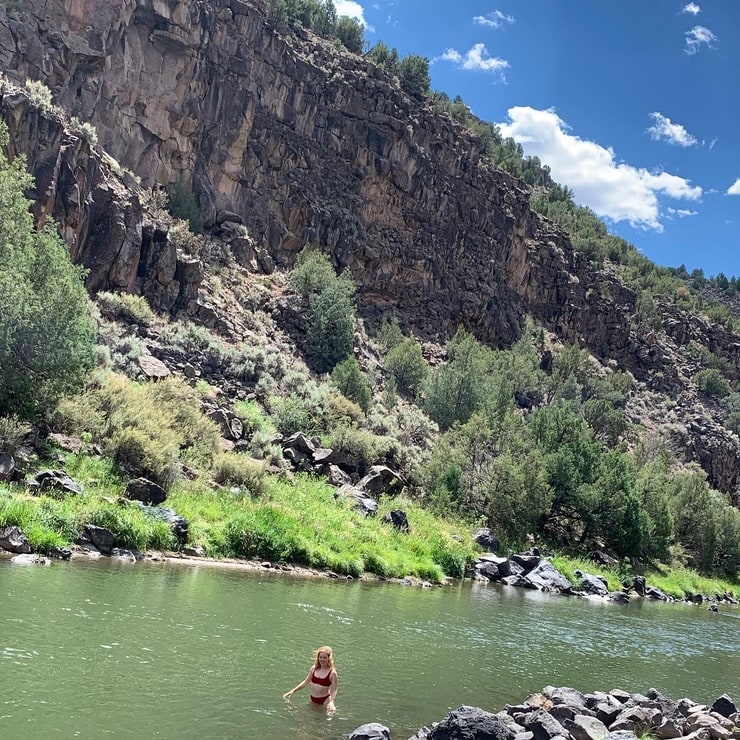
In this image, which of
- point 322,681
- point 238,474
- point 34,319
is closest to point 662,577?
point 238,474

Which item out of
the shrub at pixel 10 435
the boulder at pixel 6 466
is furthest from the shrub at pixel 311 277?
the boulder at pixel 6 466

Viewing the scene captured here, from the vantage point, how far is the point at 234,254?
66.6 m

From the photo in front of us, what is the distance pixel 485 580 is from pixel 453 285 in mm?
59317

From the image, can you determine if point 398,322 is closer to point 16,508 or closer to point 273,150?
point 273,150

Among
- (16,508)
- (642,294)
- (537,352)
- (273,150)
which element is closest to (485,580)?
(16,508)

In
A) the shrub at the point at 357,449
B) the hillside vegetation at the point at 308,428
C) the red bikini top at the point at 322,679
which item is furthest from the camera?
the shrub at the point at 357,449

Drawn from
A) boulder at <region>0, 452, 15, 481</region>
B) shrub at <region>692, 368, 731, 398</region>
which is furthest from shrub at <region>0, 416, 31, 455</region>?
shrub at <region>692, 368, 731, 398</region>

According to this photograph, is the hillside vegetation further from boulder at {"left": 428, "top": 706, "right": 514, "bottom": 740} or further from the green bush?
boulder at {"left": 428, "top": 706, "right": 514, "bottom": 740}

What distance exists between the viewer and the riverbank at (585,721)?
9.21 metres

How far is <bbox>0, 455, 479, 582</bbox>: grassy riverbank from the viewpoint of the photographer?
19.8 m

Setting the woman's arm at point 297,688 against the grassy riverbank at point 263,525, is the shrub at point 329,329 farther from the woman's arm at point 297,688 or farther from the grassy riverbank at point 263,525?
the woman's arm at point 297,688

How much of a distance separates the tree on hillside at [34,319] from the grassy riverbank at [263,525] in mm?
3342

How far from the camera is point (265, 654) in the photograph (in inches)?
508

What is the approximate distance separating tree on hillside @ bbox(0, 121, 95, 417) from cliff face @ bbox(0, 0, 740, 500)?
17.6 metres
